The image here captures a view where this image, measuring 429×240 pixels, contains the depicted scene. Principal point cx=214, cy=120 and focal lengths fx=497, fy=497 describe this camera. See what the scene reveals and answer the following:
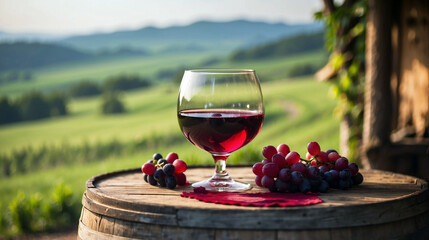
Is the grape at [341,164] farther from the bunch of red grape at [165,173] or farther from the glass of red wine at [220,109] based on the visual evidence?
the bunch of red grape at [165,173]

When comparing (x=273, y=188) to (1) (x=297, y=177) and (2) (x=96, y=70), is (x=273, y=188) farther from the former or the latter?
(2) (x=96, y=70)

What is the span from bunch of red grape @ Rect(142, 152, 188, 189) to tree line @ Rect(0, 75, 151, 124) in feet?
31.4

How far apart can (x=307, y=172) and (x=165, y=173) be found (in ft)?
1.76

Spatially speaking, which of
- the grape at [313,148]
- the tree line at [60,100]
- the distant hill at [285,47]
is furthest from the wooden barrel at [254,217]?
the distant hill at [285,47]

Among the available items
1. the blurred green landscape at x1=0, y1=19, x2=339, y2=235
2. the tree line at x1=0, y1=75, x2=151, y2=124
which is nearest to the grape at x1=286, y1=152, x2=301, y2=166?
the blurred green landscape at x1=0, y1=19, x2=339, y2=235

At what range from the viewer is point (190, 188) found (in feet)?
6.16

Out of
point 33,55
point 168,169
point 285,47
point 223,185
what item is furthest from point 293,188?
point 285,47

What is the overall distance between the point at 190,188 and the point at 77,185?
22.3 ft

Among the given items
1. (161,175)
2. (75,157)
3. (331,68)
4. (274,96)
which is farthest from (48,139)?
(161,175)

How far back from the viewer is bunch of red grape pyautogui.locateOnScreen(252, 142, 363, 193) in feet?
5.74

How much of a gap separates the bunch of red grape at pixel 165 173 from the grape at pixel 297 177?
17.2 inches

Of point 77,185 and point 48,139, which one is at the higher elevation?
point 48,139

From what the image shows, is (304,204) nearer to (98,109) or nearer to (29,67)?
(98,109)

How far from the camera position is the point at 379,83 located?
4367 mm
